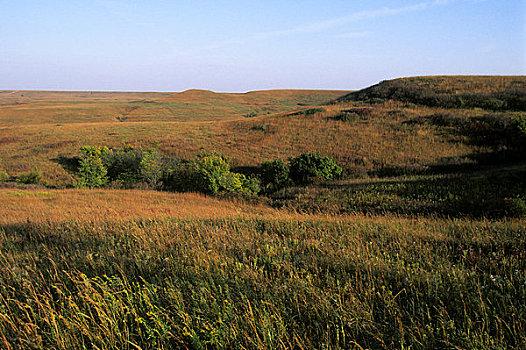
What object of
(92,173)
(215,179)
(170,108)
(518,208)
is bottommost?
(92,173)

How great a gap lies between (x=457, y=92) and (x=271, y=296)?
169 feet

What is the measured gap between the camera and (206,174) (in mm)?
19812

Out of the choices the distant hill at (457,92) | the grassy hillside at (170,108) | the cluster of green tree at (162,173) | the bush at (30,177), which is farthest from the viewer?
the grassy hillside at (170,108)

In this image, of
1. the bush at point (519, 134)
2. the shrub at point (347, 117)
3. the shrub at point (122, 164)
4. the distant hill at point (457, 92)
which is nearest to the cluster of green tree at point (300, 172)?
the shrub at point (122, 164)

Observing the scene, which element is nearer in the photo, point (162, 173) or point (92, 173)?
point (92, 173)

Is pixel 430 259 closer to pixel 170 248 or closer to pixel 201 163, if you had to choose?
pixel 170 248

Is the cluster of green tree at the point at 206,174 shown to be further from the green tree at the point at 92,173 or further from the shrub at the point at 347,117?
the shrub at the point at 347,117

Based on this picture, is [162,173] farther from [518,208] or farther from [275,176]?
[518,208]

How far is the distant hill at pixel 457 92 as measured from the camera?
37.1m

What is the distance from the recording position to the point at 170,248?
4664 mm

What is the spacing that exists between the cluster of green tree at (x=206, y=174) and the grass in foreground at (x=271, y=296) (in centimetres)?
1473

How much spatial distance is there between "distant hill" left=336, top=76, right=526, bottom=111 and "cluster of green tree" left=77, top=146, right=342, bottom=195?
27.1m

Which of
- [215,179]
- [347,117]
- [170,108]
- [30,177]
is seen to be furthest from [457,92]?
[170,108]

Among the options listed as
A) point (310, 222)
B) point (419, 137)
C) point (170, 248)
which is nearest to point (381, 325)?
point (170, 248)
